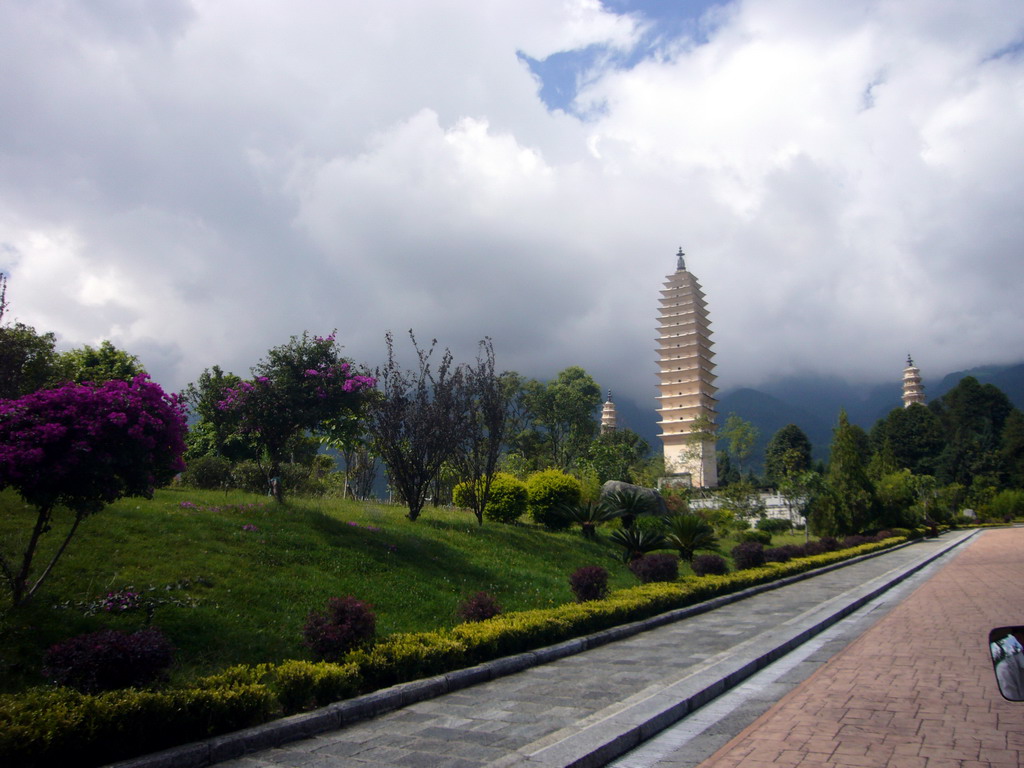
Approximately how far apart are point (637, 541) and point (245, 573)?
1117 centimetres

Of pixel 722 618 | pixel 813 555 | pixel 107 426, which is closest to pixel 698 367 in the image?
pixel 813 555

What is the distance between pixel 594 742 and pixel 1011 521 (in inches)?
2822

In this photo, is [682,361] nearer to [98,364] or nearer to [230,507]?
[98,364]

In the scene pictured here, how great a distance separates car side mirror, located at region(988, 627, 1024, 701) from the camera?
6.27ft

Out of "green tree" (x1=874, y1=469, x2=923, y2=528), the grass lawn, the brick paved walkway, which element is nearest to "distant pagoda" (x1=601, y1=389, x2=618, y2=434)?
"green tree" (x1=874, y1=469, x2=923, y2=528)

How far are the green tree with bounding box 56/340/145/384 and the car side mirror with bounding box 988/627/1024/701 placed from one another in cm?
2475

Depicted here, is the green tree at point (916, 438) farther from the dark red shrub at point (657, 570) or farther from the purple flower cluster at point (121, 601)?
the purple flower cluster at point (121, 601)

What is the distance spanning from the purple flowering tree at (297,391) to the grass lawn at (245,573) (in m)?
1.74

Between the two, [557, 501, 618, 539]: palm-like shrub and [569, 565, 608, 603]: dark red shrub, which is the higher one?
[557, 501, 618, 539]: palm-like shrub

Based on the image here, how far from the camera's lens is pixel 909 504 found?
44156 millimetres

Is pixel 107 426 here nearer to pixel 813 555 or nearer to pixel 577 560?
pixel 577 560

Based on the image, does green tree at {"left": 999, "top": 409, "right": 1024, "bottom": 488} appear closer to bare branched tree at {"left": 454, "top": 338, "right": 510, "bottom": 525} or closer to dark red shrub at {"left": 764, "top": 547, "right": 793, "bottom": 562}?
dark red shrub at {"left": 764, "top": 547, "right": 793, "bottom": 562}

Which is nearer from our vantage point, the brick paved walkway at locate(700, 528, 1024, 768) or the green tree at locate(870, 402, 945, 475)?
the brick paved walkway at locate(700, 528, 1024, 768)

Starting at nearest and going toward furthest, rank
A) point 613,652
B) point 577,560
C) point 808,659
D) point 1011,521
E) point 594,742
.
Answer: point 594,742 < point 808,659 < point 613,652 < point 577,560 < point 1011,521
